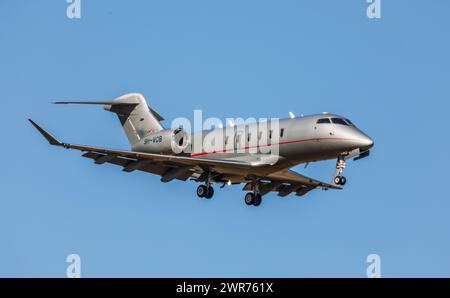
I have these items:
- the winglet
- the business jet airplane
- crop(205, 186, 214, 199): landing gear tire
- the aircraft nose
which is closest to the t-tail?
the business jet airplane

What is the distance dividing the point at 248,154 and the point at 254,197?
250cm

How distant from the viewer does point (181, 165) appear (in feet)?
125

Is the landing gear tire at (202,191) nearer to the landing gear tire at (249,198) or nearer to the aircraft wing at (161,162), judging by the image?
the aircraft wing at (161,162)

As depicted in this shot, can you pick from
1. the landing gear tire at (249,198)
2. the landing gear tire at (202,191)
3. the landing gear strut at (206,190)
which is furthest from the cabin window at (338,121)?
the landing gear tire at (202,191)

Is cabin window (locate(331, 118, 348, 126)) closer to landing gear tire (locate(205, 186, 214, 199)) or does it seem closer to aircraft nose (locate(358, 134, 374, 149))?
aircraft nose (locate(358, 134, 374, 149))

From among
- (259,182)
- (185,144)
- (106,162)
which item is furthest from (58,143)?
(259,182)

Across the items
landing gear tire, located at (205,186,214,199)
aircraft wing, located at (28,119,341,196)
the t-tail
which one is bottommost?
landing gear tire, located at (205,186,214,199)

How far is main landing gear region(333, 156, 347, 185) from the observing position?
34.5m

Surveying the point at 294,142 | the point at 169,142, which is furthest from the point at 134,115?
the point at 294,142

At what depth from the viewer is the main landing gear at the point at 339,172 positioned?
34.5 meters

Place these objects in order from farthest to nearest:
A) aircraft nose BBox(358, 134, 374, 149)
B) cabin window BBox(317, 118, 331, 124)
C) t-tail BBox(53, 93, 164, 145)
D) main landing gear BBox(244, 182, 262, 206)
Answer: t-tail BBox(53, 93, 164, 145)
main landing gear BBox(244, 182, 262, 206)
cabin window BBox(317, 118, 331, 124)
aircraft nose BBox(358, 134, 374, 149)

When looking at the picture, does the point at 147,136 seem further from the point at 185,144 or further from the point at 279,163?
the point at 279,163

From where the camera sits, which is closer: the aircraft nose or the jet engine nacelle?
the aircraft nose
